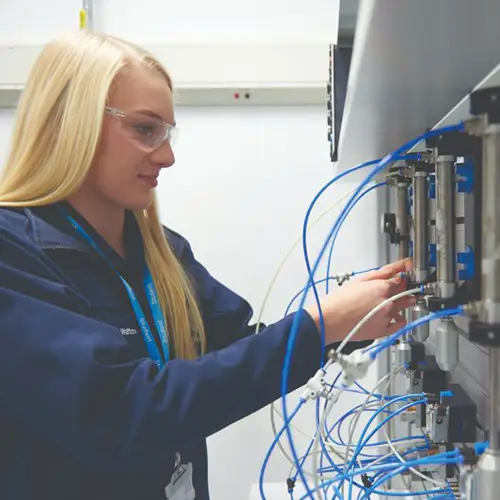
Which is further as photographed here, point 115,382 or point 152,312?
point 152,312

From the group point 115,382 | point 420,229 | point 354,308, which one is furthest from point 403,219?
point 115,382

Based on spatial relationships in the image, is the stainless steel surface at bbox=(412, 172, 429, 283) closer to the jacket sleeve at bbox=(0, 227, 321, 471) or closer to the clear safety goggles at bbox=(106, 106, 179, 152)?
the jacket sleeve at bbox=(0, 227, 321, 471)

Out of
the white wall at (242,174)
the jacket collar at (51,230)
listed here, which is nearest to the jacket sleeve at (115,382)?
the jacket collar at (51,230)

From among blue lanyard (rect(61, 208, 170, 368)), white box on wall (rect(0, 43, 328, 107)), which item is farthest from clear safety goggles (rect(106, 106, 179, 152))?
white box on wall (rect(0, 43, 328, 107))

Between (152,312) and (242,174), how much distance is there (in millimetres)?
995

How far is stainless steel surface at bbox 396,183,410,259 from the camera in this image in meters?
1.11

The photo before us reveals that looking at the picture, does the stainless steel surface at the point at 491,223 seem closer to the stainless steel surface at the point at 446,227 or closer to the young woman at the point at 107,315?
the stainless steel surface at the point at 446,227

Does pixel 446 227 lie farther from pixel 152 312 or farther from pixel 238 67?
pixel 238 67

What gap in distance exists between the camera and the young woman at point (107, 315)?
29.3 inches

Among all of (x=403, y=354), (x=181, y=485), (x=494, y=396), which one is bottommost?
(x=181, y=485)

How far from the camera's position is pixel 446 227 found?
73 cm

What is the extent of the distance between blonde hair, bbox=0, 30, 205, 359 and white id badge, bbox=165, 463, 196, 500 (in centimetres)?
55

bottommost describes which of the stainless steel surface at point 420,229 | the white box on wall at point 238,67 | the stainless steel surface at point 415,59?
the stainless steel surface at point 420,229

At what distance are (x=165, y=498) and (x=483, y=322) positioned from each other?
28.0 inches
